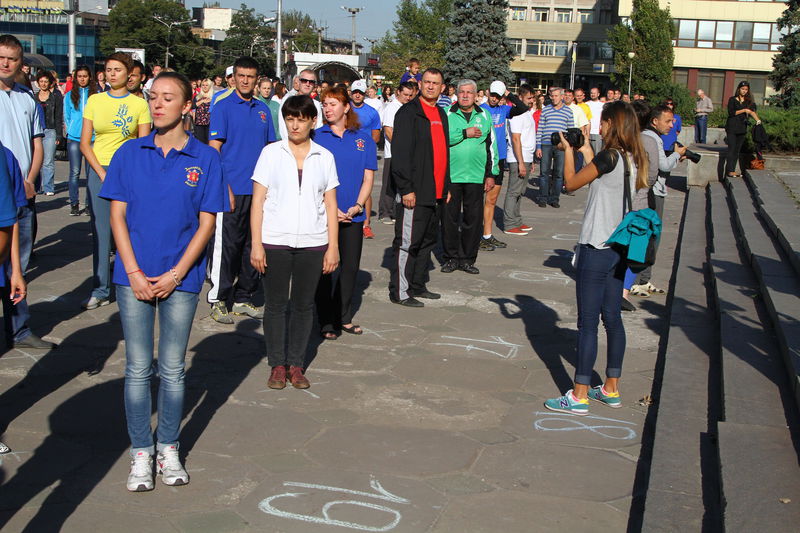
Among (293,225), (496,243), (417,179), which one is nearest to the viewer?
(293,225)

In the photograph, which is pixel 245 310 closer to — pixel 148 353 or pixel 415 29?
pixel 148 353

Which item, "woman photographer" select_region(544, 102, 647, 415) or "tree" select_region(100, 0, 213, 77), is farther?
"tree" select_region(100, 0, 213, 77)

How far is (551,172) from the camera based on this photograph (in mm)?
15602

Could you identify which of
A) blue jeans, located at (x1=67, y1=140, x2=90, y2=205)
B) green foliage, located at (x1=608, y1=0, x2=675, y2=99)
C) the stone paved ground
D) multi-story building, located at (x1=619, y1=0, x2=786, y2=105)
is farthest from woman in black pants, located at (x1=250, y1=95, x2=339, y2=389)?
multi-story building, located at (x1=619, y1=0, x2=786, y2=105)

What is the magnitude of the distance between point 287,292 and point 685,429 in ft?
8.34

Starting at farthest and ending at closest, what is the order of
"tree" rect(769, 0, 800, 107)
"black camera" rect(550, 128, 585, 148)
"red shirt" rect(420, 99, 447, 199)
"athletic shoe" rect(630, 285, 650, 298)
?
"tree" rect(769, 0, 800, 107) → "athletic shoe" rect(630, 285, 650, 298) → "red shirt" rect(420, 99, 447, 199) → "black camera" rect(550, 128, 585, 148)

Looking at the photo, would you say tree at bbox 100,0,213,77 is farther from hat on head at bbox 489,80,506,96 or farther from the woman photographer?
the woman photographer

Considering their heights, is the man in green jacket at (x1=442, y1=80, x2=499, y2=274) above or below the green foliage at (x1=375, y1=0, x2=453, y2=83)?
below

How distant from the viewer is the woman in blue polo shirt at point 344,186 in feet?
22.3

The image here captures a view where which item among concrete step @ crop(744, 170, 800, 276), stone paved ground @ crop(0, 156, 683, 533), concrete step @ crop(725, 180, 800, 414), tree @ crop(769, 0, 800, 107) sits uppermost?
tree @ crop(769, 0, 800, 107)

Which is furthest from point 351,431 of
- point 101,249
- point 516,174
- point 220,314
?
point 516,174

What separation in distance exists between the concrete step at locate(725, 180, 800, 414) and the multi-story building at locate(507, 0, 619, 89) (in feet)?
281

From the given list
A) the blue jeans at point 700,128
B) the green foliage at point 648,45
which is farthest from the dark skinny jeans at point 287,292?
the green foliage at point 648,45

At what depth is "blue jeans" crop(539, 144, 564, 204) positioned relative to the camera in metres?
15.4
